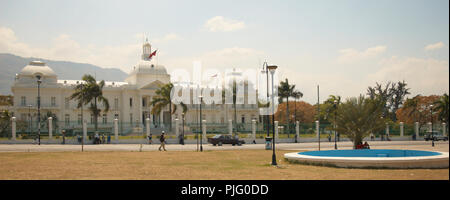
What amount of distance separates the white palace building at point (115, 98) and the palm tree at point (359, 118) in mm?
43627

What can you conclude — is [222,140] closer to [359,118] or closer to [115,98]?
[359,118]

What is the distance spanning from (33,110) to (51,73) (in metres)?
8.40

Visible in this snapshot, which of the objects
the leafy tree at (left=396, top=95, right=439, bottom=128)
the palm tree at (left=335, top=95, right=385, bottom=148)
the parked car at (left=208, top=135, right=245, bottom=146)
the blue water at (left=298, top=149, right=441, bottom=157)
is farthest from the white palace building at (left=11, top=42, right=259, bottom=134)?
the blue water at (left=298, top=149, right=441, bottom=157)

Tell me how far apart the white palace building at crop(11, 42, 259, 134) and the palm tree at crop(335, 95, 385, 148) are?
143ft

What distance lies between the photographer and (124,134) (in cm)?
4922

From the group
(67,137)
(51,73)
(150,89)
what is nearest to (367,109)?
(67,137)

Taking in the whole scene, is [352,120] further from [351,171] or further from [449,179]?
[449,179]

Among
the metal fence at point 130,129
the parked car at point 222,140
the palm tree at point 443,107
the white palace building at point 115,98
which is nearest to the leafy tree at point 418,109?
the palm tree at point 443,107

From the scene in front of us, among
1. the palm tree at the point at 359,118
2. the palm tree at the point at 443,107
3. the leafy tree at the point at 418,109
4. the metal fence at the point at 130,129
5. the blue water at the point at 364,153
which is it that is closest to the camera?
the blue water at the point at 364,153

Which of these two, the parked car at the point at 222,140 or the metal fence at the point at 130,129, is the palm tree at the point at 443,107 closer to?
the metal fence at the point at 130,129

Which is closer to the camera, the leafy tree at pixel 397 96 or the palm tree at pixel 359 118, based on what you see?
the palm tree at pixel 359 118

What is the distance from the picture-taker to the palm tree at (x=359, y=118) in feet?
98.5

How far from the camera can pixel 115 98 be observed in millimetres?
83188

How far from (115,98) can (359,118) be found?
199 feet
